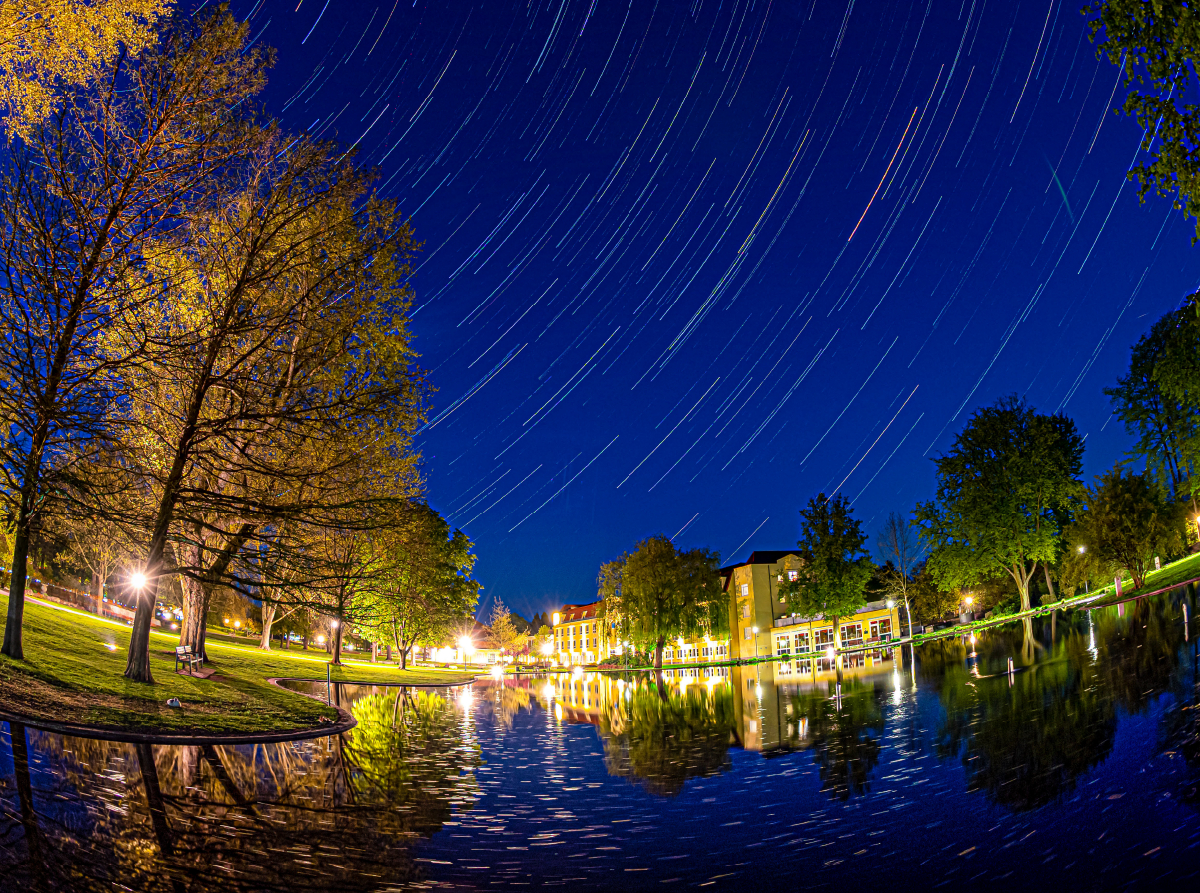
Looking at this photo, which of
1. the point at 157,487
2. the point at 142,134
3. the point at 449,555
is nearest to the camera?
the point at 142,134

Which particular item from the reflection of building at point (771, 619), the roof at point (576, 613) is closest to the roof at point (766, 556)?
the reflection of building at point (771, 619)

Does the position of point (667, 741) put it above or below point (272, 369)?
below

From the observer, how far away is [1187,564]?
4944 cm

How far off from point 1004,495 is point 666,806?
50.4 metres

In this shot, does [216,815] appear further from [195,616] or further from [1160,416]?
[1160,416]

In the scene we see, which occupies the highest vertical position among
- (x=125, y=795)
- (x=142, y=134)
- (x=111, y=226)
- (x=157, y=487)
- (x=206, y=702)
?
(x=142, y=134)

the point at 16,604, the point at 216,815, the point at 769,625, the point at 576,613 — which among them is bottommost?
the point at 216,815

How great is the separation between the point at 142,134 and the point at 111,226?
162 centimetres

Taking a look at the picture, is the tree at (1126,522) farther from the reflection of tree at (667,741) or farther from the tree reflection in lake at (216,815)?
the tree reflection in lake at (216,815)

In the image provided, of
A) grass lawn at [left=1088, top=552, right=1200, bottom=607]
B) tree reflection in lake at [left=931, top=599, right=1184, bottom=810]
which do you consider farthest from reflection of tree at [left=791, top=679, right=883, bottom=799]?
grass lawn at [left=1088, top=552, right=1200, bottom=607]

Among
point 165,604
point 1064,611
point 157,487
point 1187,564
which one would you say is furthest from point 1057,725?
point 165,604

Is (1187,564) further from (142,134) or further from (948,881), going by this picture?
(142,134)

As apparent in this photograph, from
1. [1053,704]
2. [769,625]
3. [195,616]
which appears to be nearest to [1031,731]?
[1053,704]

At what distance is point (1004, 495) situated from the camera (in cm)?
5119
